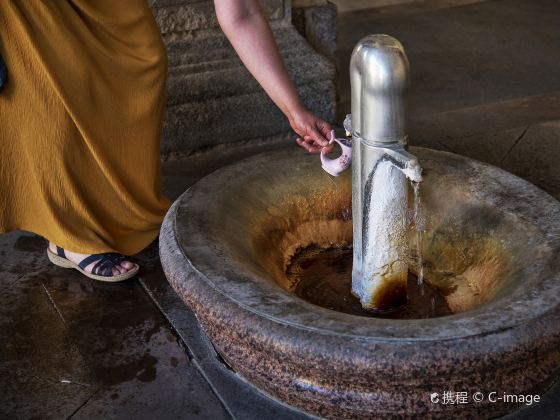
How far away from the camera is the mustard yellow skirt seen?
2668 millimetres

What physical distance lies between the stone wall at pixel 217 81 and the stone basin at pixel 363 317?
4.21 ft

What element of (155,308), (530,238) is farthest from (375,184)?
(155,308)

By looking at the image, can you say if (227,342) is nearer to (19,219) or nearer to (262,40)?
(262,40)

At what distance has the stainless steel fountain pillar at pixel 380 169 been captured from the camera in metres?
1.90

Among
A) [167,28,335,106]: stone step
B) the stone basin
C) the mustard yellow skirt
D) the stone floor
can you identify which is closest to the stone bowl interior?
the stone basin

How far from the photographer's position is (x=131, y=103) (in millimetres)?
2955

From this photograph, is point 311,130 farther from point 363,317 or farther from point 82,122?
point 82,122

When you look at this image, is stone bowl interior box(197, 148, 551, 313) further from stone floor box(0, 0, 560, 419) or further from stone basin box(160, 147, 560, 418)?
stone floor box(0, 0, 560, 419)

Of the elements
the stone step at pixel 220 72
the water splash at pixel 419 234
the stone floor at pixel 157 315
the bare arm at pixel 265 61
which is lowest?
the stone floor at pixel 157 315

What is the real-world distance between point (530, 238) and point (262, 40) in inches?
33.4

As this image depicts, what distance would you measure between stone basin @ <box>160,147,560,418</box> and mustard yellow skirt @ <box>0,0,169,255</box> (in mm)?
634

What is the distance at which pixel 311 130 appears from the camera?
2225 mm

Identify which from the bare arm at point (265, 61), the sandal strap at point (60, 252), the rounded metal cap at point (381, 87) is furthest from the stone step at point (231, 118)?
the rounded metal cap at point (381, 87)

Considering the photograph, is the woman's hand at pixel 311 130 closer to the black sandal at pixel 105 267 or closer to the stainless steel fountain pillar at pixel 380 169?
the stainless steel fountain pillar at pixel 380 169
